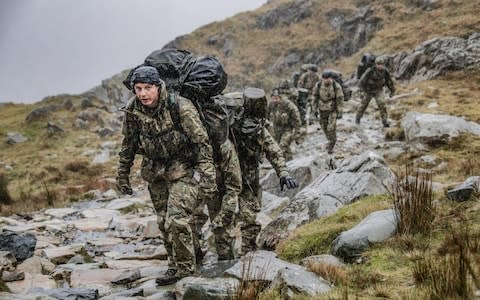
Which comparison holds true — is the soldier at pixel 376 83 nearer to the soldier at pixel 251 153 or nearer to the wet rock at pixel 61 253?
the soldier at pixel 251 153

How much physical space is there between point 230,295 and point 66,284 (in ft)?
9.44

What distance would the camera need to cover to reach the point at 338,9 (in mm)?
56688

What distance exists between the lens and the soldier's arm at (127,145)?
207 inches

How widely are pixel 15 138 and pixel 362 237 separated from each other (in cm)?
3296

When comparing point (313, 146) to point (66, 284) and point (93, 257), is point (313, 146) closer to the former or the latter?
point (93, 257)

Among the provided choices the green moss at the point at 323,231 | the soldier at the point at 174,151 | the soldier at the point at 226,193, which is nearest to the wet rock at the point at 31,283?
the soldier at the point at 174,151

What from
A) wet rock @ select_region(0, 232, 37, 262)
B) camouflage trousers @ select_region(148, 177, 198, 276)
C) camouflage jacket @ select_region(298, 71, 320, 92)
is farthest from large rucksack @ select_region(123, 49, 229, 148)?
camouflage jacket @ select_region(298, 71, 320, 92)

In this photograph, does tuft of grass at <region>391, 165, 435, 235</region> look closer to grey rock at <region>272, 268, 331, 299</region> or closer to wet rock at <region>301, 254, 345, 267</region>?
wet rock at <region>301, 254, 345, 267</region>

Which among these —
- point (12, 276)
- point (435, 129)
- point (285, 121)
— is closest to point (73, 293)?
point (12, 276)

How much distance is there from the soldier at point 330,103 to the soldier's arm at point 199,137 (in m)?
8.88

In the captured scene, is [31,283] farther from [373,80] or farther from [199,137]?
[373,80]

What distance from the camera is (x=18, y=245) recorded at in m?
6.25

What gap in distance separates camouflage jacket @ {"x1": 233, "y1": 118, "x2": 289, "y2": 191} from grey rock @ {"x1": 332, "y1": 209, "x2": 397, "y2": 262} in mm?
1641

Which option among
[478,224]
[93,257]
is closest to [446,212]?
[478,224]
